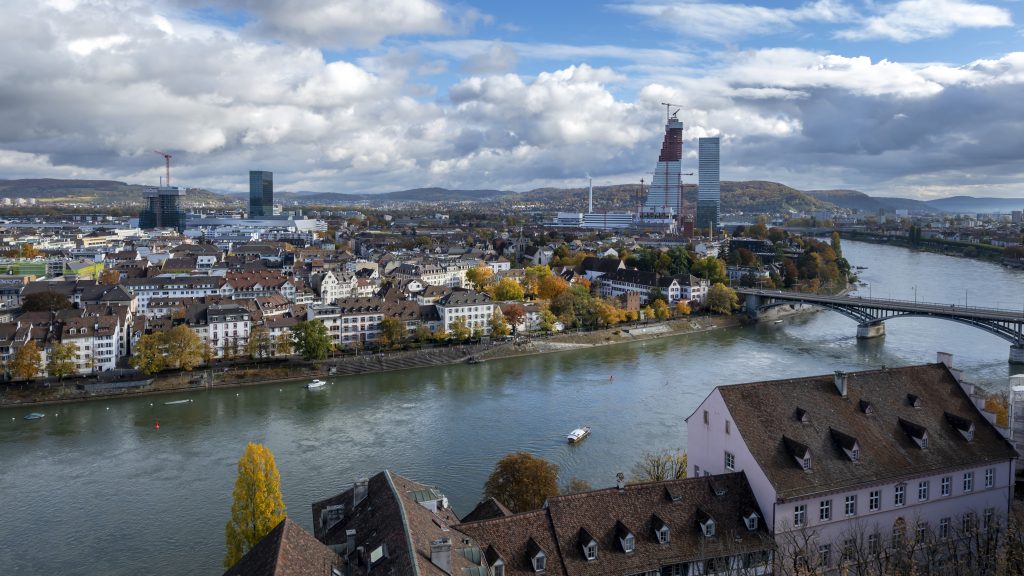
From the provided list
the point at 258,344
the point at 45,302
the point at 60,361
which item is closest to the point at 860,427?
the point at 258,344

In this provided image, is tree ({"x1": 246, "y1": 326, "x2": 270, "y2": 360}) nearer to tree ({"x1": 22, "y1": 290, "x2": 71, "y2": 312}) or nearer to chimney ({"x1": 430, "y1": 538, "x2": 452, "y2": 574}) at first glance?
tree ({"x1": 22, "y1": 290, "x2": 71, "y2": 312})

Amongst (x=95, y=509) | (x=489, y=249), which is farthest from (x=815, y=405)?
(x=489, y=249)

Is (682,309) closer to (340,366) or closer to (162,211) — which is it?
(340,366)

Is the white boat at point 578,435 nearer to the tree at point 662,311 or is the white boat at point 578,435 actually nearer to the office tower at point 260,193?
the tree at point 662,311

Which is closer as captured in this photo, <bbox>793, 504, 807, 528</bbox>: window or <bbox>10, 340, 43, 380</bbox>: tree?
<bbox>793, 504, 807, 528</bbox>: window

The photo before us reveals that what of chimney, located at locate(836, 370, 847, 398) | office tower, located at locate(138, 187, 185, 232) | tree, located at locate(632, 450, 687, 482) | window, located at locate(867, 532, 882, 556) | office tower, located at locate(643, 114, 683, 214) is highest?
office tower, located at locate(643, 114, 683, 214)

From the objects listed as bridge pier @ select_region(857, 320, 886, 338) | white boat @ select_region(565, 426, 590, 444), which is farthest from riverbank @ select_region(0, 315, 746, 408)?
white boat @ select_region(565, 426, 590, 444)

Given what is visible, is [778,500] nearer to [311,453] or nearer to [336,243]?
[311,453]
